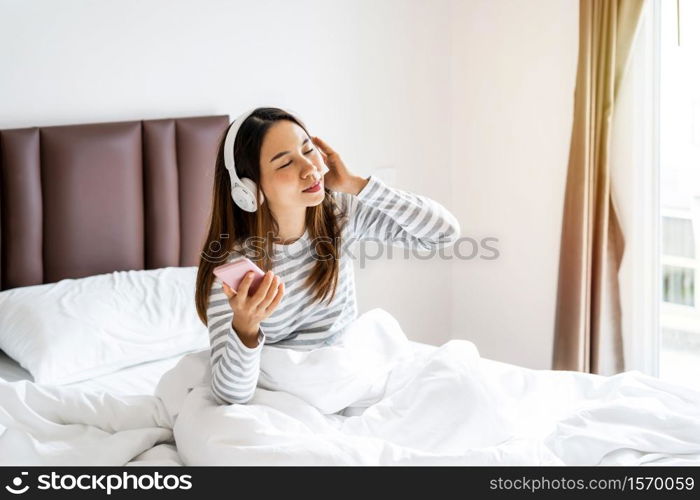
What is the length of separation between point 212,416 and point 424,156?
6.70ft

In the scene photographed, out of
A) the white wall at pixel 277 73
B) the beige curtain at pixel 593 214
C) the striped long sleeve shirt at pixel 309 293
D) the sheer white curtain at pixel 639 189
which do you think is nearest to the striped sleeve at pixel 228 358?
the striped long sleeve shirt at pixel 309 293

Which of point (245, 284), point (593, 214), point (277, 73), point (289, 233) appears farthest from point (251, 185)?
point (593, 214)

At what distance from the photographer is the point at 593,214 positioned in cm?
306

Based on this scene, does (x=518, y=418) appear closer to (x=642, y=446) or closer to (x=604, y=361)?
(x=642, y=446)

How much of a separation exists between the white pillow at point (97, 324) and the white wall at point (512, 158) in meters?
1.41

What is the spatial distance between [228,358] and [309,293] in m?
0.29

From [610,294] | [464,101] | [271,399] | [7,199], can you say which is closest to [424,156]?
[464,101]

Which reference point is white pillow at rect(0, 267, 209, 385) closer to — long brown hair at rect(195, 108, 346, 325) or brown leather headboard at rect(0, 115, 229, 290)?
brown leather headboard at rect(0, 115, 229, 290)

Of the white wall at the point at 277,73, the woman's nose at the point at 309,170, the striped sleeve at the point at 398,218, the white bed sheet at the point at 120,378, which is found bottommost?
the white bed sheet at the point at 120,378

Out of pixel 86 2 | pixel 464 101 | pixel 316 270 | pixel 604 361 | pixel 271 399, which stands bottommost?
pixel 604 361

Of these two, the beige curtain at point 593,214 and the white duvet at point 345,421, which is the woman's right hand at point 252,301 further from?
the beige curtain at point 593,214

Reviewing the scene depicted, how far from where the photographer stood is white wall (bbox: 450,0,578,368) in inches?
127

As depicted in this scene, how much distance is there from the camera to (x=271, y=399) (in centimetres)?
174

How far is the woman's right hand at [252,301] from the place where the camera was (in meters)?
1.58
